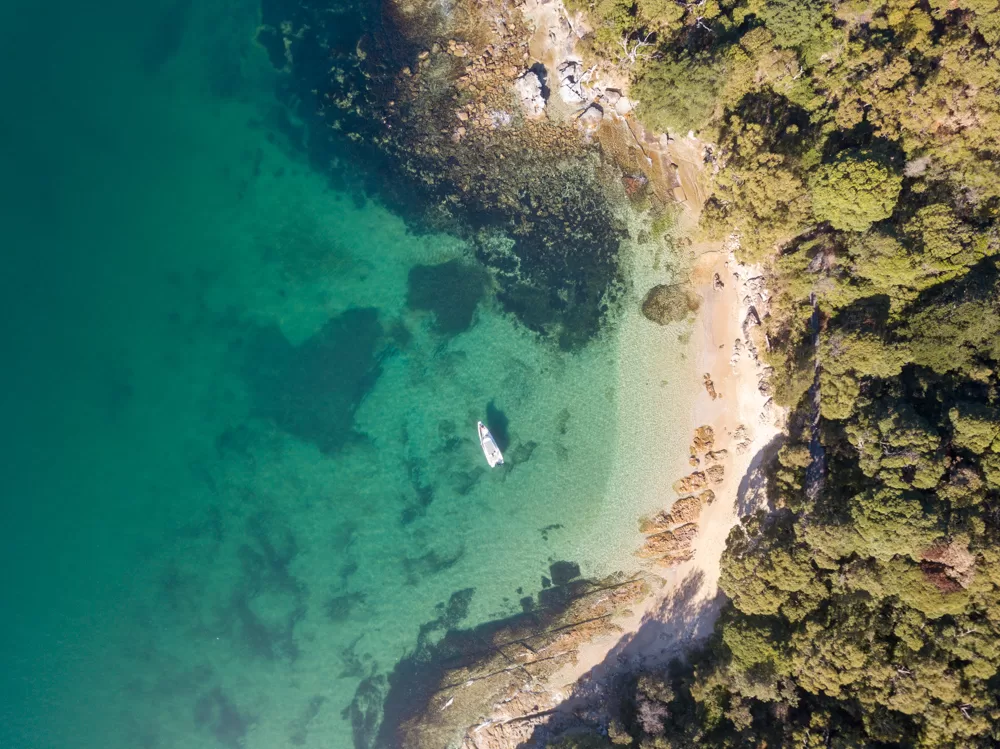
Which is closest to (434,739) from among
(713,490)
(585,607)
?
(585,607)

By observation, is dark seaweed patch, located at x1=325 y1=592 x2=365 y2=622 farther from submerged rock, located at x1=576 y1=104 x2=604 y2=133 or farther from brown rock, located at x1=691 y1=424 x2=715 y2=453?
submerged rock, located at x1=576 y1=104 x2=604 y2=133

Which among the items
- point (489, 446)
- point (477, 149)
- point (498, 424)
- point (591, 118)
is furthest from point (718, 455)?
point (477, 149)

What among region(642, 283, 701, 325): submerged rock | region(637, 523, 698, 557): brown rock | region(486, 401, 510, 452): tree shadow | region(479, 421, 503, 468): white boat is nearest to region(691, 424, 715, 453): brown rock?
region(637, 523, 698, 557): brown rock

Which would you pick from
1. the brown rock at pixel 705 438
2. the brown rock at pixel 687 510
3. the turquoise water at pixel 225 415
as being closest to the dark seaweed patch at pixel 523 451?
the turquoise water at pixel 225 415

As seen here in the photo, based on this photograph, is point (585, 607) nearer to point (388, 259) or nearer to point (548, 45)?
point (388, 259)

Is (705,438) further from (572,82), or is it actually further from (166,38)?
(166,38)

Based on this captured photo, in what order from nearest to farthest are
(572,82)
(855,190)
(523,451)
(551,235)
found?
(855,190) < (572,82) < (551,235) < (523,451)

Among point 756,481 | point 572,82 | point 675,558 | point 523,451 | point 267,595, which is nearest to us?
point 756,481
